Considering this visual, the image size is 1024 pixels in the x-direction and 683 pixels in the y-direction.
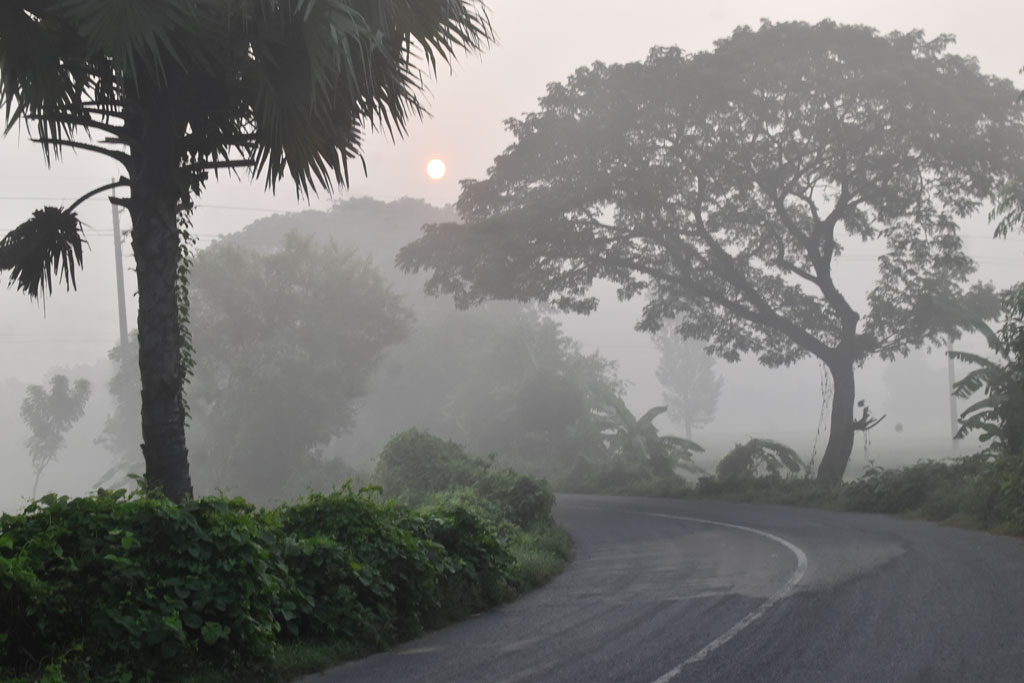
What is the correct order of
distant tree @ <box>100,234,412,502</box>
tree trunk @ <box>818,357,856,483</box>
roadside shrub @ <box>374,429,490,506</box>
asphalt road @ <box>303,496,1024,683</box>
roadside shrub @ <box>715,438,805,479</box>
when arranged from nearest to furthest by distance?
asphalt road @ <box>303,496,1024,683</box> < roadside shrub @ <box>374,429,490,506</box> < tree trunk @ <box>818,357,856,483</box> < roadside shrub @ <box>715,438,805,479</box> < distant tree @ <box>100,234,412,502</box>

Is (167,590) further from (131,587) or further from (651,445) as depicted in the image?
(651,445)

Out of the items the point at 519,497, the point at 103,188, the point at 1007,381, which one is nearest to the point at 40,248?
the point at 103,188

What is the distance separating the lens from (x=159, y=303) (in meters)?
10.7

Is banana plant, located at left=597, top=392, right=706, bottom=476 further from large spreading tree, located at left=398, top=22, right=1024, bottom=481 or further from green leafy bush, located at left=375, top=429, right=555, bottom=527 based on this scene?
green leafy bush, located at left=375, top=429, right=555, bottom=527

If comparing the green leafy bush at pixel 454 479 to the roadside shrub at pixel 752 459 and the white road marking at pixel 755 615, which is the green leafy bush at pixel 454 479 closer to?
the white road marking at pixel 755 615

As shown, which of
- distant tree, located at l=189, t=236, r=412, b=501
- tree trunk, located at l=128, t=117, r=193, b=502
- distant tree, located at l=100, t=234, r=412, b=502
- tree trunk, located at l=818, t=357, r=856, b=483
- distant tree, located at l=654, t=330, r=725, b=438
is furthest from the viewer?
distant tree, located at l=654, t=330, r=725, b=438

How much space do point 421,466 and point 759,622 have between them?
19.7 metres

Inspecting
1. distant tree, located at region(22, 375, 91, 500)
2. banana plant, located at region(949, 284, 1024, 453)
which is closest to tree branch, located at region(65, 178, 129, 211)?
banana plant, located at region(949, 284, 1024, 453)

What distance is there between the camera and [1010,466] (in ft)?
63.3

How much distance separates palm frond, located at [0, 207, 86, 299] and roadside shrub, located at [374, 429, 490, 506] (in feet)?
51.4

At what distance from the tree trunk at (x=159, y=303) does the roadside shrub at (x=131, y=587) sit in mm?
1964

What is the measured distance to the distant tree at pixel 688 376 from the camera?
375 ft

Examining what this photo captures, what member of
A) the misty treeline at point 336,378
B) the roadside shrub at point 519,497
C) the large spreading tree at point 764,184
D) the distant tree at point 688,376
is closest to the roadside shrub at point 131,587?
the roadside shrub at point 519,497

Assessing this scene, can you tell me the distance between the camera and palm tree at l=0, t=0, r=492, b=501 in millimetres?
10203
